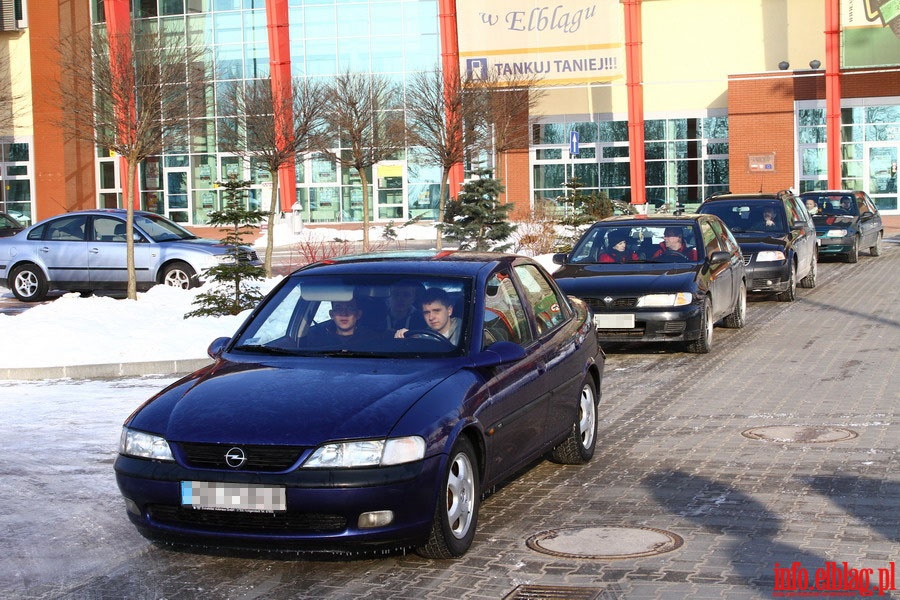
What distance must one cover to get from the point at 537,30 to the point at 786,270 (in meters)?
27.2

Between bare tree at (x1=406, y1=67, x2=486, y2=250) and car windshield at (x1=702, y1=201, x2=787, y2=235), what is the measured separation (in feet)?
39.3

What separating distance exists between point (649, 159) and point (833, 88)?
8220 mm

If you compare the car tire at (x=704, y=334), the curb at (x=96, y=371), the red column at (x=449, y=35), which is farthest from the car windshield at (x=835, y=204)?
the curb at (x=96, y=371)

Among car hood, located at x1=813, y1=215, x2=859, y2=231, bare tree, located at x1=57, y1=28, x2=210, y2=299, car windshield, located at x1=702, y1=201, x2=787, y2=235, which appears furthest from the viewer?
car hood, located at x1=813, y1=215, x2=859, y2=231

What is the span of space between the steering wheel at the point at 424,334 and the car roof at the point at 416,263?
440 mm

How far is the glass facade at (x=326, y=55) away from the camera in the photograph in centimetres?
4938

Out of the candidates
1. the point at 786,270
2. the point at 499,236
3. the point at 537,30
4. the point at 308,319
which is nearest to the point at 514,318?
the point at 308,319

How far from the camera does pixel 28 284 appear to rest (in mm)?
22141

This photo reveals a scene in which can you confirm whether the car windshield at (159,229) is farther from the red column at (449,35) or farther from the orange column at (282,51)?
the red column at (449,35)

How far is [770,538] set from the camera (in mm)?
6309

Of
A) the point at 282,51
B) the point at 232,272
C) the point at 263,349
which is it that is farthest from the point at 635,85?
the point at 263,349

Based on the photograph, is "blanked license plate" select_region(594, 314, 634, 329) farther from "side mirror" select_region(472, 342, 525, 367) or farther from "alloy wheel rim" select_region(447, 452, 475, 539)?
"alloy wheel rim" select_region(447, 452, 475, 539)

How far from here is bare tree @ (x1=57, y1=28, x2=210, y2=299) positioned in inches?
742

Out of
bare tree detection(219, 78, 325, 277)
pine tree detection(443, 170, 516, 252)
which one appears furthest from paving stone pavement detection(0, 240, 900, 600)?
bare tree detection(219, 78, 325, 277)
